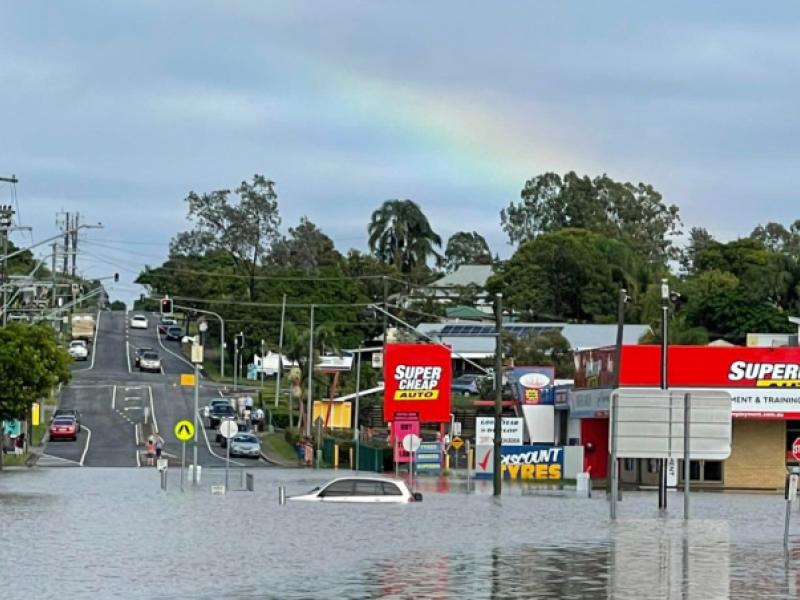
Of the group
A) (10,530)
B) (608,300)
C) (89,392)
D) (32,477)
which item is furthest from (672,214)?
(10,530)

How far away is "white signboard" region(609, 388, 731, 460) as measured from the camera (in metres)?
39.2

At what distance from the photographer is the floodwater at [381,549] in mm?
22656

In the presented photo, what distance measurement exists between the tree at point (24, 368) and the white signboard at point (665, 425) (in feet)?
143

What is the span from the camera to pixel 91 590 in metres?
22.1

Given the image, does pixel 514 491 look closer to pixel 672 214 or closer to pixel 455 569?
pixel 455 569

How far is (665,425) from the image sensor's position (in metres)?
39.5

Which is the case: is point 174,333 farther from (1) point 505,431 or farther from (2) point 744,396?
(2) point 744,396

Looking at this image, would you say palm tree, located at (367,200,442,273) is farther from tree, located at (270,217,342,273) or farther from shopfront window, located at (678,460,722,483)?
shopfront window, located at (678,460,722,483)

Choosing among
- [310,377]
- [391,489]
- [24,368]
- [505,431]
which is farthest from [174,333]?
[391,489]

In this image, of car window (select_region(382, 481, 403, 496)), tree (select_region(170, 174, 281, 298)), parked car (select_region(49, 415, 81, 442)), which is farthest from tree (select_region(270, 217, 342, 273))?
car window (select_region(382, 481, 403, 496))

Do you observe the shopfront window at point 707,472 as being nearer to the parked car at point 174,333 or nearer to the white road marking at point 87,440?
the white road marking at point 87,440

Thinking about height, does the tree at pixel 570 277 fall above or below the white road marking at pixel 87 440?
above

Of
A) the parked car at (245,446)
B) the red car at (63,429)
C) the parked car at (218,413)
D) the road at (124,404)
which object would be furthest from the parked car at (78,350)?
the parked car at (245,446)

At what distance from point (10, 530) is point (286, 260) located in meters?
154
